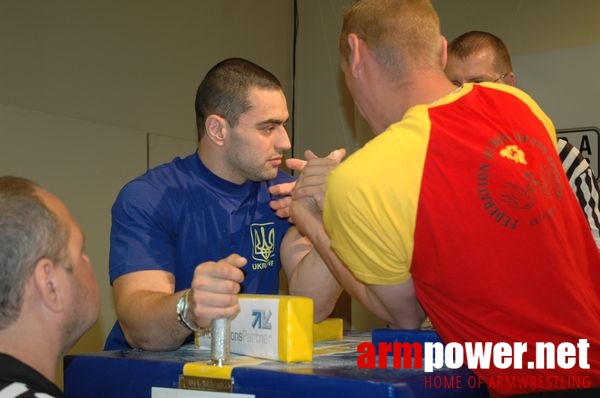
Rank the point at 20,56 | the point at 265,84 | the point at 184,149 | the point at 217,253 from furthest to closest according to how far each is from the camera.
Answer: the point at 184,149, the point at 20,56, the point at 265,84, the point at 217,253

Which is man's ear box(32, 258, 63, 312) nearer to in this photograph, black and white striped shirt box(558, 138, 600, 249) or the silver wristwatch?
the silver wristwatch

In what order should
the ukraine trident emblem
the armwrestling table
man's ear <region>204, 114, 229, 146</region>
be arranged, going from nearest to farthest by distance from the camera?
the armwrestling table < the ukraine trident emblem < man's ear <region>204, 114, 229, 146</region>

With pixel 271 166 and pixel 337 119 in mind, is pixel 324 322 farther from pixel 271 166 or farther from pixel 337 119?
pixel 337 119

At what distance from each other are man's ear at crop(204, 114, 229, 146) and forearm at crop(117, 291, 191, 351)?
73 cm

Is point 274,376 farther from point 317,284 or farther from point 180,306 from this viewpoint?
point 317,284

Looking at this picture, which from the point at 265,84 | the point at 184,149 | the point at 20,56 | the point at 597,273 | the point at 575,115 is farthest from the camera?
the point at 184,149

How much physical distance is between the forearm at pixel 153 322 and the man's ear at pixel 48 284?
26cm

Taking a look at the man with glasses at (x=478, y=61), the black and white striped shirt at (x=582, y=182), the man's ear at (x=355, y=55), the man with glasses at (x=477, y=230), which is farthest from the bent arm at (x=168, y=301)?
the man with glasses at (x=478, y=61)

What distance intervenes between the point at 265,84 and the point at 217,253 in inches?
24.6

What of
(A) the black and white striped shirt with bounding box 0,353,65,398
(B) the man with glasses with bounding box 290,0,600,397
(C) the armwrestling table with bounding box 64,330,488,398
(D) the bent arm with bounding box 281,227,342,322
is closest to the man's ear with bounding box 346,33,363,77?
(B) the man with glasses with bounding box 290,0,600,397

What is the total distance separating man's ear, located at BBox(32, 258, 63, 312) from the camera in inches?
45.8

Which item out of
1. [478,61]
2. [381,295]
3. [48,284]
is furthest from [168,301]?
[478,61]

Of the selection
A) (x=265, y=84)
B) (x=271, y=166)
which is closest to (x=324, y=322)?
(x=271, y=166)

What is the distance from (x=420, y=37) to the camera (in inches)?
59.8
